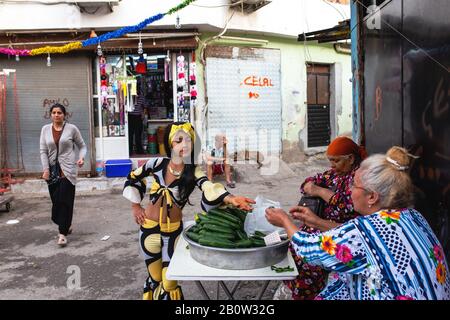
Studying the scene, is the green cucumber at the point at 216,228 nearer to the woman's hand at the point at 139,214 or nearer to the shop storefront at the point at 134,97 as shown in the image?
the woman's hand at the point at 139,214

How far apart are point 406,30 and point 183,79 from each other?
689 centimetres

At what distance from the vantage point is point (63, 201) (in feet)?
17.7

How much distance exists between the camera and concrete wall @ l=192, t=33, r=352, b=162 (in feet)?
37.1

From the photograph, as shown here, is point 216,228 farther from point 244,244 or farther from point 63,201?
point 63,201

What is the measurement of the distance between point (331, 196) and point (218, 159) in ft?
21.2

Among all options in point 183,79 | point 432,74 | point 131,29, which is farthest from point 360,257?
point 183,79

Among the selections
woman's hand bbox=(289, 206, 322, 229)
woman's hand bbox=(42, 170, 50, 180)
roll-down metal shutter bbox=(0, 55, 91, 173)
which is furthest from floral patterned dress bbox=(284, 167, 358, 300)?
roll-down metal shutter bbox=(0, 55, 91, 173)

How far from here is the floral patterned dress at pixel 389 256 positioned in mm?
1789

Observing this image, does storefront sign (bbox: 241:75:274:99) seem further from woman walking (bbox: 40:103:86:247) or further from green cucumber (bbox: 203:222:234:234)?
green cucumber (bbox: 203:222:234:234)

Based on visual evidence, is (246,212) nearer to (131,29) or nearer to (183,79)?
(131,29)

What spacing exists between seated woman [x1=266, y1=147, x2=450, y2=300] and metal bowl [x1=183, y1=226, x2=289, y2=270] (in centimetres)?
29

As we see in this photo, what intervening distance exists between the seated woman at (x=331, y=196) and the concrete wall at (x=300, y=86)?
772cm

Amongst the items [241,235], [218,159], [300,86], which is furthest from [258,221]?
[300,86]

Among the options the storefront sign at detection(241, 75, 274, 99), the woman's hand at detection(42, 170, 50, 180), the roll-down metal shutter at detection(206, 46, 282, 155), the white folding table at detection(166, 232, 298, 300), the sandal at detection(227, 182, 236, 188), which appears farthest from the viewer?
the storefront sign at detection(241, 75, 274, 99)
